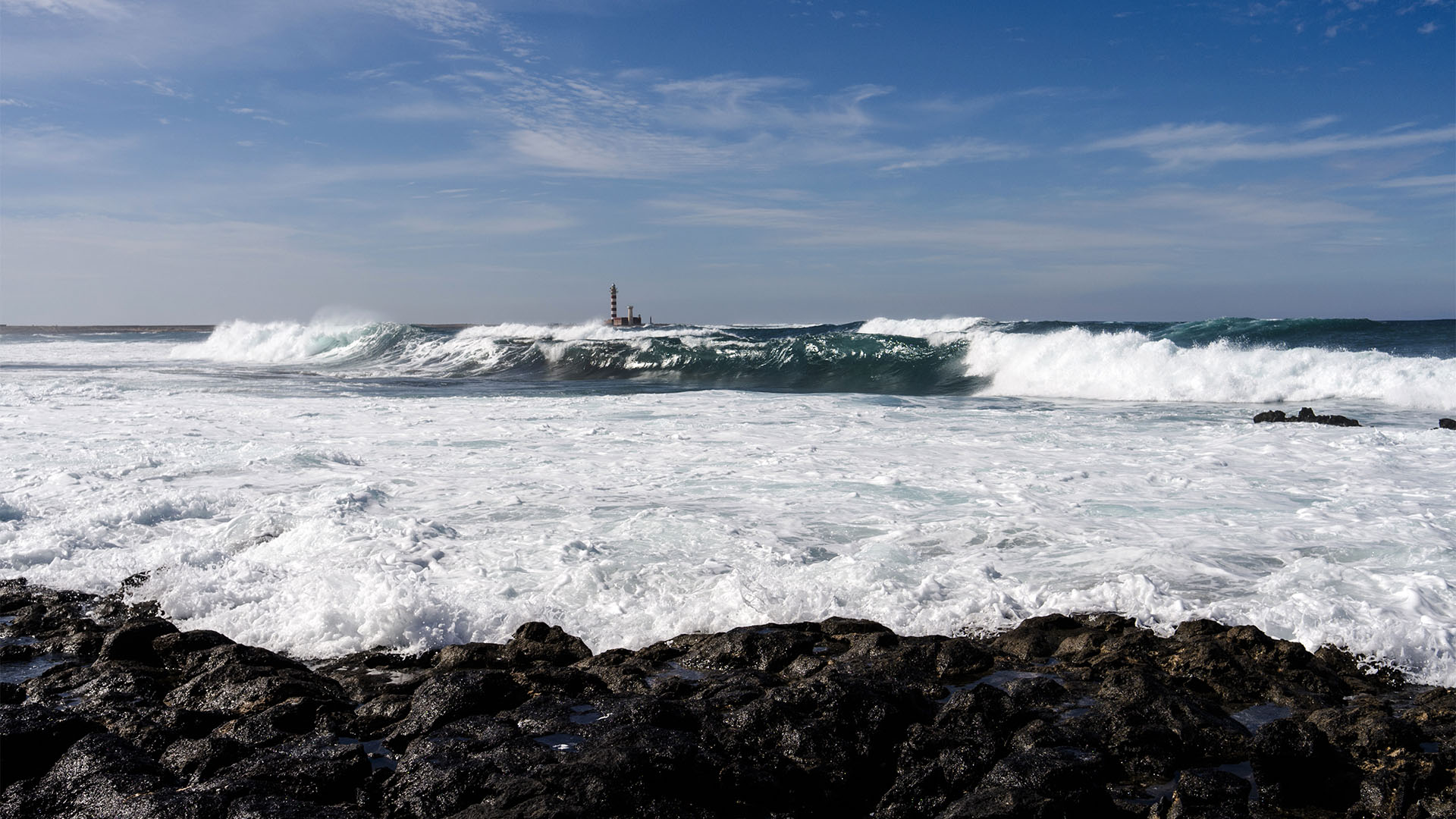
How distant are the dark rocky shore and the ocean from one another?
42 cm

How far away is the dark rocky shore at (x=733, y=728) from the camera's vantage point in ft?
9.13

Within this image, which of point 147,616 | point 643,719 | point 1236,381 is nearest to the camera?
point 643,719

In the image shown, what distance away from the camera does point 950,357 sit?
2420 cm

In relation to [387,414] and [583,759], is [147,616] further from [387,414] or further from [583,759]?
[387,414]

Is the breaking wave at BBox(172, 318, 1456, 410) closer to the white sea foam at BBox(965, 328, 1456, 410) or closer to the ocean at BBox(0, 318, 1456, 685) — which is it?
the white sea foam at BBox(965, 328, 1456, 410)

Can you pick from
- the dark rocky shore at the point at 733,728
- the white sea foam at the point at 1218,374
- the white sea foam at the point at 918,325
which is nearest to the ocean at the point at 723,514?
the dark rocky shore at the point at 733,728

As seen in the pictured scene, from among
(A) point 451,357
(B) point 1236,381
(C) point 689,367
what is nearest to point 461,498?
(B) point 1236,381

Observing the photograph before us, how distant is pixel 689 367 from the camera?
26.8m

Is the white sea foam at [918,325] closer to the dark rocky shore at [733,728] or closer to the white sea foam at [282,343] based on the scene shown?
the white sea foam at [282,343]

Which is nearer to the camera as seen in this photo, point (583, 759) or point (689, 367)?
point (583, 759)

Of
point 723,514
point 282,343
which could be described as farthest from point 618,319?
point 723,514

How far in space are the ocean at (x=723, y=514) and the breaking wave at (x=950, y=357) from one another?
194cm

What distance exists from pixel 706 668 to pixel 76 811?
225cm

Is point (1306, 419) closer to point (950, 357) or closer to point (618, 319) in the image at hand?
point (950, 357)
